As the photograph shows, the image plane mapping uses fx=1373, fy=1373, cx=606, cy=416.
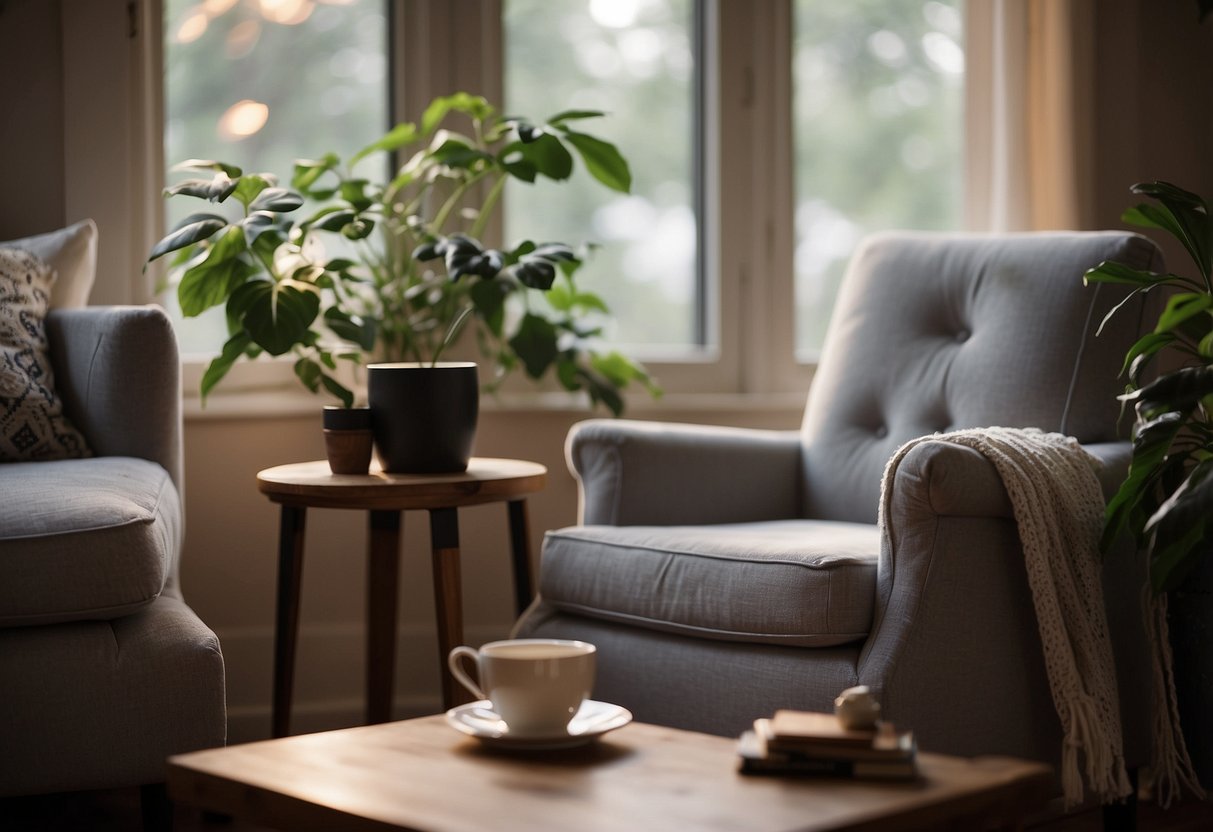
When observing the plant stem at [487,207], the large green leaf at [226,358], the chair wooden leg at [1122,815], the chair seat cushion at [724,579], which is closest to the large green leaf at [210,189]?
the large green leaf at [226,358]

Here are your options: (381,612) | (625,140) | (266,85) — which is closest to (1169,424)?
(381,612)

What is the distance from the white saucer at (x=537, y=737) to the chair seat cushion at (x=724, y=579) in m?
0.57

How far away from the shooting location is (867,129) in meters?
3.30

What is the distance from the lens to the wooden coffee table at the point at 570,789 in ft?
3.26

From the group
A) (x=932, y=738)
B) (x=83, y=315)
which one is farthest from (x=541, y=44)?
(x=932, y=738)

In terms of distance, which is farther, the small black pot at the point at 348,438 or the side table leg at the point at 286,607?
the side table leg at the point at 286,607

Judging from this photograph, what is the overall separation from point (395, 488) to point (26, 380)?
63 centimetres

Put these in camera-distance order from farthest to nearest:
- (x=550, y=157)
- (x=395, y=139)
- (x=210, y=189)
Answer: (x=395, y=139)
(x=550, y=157)
(x=210, y=189)

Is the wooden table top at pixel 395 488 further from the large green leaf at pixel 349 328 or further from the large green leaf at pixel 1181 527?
the large green leaf at pixel 1181 527

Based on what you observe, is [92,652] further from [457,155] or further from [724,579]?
[457,155]

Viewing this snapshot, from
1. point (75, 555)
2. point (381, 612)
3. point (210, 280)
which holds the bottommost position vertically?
point (381, 612)

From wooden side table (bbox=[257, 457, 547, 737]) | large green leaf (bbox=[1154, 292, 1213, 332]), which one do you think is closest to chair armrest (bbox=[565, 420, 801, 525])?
wooden side table (bbox=[257, 457, 547, 737])

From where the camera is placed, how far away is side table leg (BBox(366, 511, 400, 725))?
2.25 meters

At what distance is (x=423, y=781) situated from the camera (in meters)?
1.10
